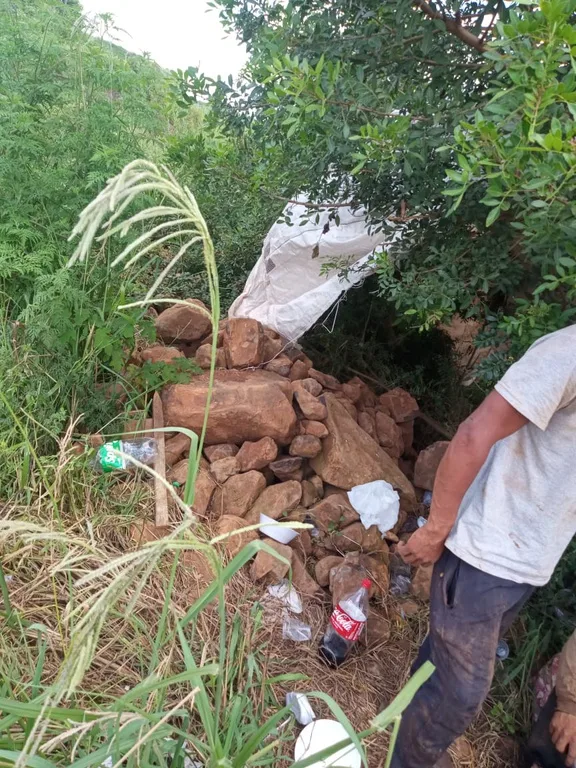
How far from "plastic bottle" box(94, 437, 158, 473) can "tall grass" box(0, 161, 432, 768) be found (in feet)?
0.27

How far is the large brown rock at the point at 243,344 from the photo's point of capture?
3.28 m

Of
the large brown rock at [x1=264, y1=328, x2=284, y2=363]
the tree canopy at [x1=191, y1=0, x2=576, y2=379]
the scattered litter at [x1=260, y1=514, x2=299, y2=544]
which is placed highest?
the tree canopy at [x1=191, y1=0, x2=576, y2=379]

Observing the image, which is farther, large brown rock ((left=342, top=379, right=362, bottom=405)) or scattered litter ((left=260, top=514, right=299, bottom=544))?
large brown rock ((left=342, top=379, right=362, bottom=405))

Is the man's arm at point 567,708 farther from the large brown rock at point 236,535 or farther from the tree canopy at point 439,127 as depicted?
the large brown rock at point 236,535

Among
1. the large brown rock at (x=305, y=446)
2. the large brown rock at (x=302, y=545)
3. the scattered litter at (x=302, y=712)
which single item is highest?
the large brown rock at (x=305, y=446)

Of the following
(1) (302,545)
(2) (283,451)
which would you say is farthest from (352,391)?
(1) (302,545)

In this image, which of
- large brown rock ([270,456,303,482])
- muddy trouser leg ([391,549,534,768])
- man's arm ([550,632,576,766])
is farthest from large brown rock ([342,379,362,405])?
man's arm ([550,632,576,766])

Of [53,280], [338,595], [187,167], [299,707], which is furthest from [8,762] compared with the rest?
[187,167]

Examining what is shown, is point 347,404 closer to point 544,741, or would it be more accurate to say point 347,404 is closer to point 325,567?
point 325,567

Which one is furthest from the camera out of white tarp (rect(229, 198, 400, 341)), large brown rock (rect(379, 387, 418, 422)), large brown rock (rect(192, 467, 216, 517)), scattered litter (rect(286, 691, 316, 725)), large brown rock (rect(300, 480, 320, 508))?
large brown rock (rect(379, 387, 418, 422))

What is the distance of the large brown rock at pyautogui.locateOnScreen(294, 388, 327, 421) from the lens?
306cm

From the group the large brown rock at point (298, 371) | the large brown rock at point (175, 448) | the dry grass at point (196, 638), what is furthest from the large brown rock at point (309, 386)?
the dry grass at point (196, 638)

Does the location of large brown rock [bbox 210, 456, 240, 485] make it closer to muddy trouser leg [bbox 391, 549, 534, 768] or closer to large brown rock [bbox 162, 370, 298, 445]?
large brown rock [bbox 162, 370, 298, 445]

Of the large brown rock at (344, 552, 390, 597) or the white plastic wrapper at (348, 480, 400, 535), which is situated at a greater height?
the white plastic wrapper at (348, 480, 400, 535)
